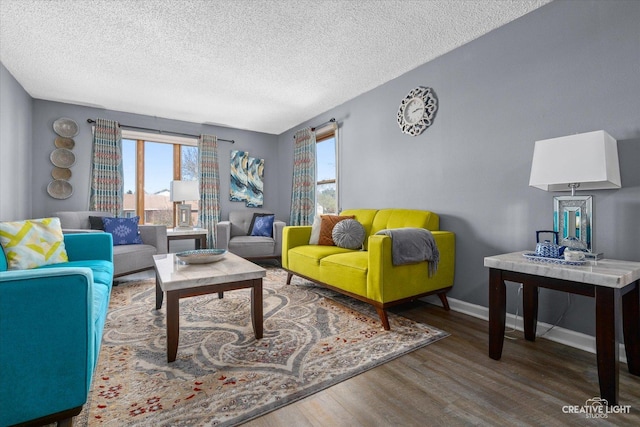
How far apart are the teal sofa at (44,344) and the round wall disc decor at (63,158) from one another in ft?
12.9

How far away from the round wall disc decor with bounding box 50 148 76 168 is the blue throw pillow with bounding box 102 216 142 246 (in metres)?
1.23

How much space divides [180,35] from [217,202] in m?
2.93

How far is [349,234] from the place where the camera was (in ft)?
10.2

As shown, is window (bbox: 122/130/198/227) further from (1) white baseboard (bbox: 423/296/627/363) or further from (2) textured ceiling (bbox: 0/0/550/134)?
(1) white baseboard (bbox: 423/296/627/363)

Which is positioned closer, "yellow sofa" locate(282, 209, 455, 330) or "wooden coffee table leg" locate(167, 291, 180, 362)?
"wooden coffee table leg" locate(167, 291, 180, 362)

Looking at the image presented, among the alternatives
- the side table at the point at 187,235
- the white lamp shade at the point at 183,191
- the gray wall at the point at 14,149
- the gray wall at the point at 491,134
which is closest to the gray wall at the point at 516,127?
the gray wall at the point at 491,134

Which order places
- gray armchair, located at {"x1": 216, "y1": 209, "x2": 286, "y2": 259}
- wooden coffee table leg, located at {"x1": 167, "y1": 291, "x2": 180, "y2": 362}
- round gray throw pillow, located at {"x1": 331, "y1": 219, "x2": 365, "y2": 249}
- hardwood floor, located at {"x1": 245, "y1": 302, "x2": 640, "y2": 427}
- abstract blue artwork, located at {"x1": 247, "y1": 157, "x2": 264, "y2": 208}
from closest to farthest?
hardwood floor, located at {"x1": 245, "y1": 302, "x2": 640, "y2": 427} → wooden coffee table leg, located at {"x1": 167, "y1": 291, "x2": 180, "y2": 362} → round gray throw pillow, located at {"x1": 331, "y1": 219, "x2": 365, "y2": 249} → gray armchair, located at {"x1": 216, "y1": 209, "x2": 286, "y2": 259} → abstract blue artwork, located at {"x1": 247, "y1": 157, "x2": 264, "y2": 208}

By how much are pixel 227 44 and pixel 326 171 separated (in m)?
2.34

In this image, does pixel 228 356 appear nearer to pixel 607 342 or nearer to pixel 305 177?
pixel 607 342

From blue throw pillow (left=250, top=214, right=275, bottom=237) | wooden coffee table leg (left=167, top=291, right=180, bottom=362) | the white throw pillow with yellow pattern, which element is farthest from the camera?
blue throw pillow (left=250, top=214, right=275, bottom=237)

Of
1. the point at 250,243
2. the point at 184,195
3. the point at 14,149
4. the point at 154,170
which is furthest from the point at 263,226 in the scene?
the point at 14,149

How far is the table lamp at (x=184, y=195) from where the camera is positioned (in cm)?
430

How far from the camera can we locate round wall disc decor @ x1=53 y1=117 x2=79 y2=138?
13.1 feet

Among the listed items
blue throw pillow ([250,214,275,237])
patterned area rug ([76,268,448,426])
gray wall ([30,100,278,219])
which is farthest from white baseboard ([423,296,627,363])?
gray wall ([30,100,278,219])
